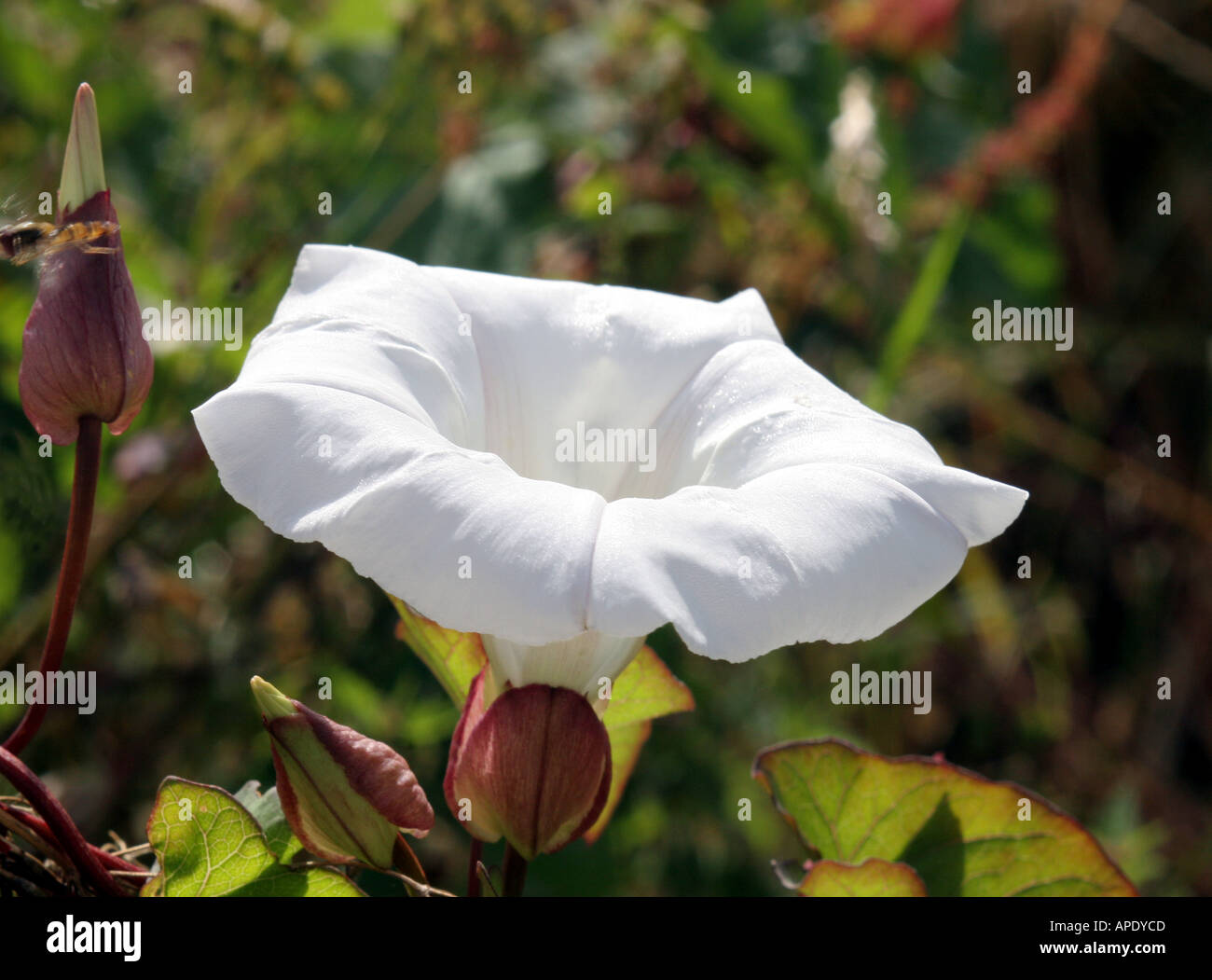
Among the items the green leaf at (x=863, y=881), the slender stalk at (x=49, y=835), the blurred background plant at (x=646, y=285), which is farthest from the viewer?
the blurred background plant at (x=646, y=285)

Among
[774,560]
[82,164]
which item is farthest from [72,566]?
[774,560]

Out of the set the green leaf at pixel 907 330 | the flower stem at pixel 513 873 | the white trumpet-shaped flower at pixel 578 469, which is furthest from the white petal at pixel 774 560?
the green leaf at pixel 907 330

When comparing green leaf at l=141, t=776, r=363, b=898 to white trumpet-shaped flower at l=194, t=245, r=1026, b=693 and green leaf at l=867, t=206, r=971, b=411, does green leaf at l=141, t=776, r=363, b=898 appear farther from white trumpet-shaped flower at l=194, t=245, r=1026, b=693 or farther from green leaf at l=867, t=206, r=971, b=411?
green leaf at l=867, t=206, r=971, b=411

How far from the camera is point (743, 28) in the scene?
2.38m

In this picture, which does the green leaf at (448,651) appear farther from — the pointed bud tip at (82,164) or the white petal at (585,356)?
the pointed bud tip at (82,164)

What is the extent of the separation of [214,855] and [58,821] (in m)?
0.11

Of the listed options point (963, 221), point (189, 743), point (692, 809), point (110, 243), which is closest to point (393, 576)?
point (110, 243)

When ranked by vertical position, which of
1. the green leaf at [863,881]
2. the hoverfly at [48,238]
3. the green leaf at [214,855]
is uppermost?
the hoverfly at [48,238]

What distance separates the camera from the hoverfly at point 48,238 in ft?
2.54

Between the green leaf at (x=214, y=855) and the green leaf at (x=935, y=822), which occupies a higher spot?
the green leaf at (x=214, y=855)

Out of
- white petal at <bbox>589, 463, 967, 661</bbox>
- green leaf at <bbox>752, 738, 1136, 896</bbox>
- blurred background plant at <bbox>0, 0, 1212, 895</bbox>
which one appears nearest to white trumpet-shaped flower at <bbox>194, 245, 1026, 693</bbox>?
white petal at <bbox>589, 463, 967, 661</bbox>

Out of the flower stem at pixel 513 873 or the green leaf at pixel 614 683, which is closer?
the flower stem at pixel 513 873

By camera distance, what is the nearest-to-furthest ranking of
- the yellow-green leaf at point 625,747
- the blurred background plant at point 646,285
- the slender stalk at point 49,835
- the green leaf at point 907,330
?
the slender stalk at point 49,835 → the yellow-green leaf at point 625,747 → the blurred background plant at point 646,285 → the green leaf at point 907,330

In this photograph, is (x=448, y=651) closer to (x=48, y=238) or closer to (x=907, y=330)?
(x=48, y=238)
